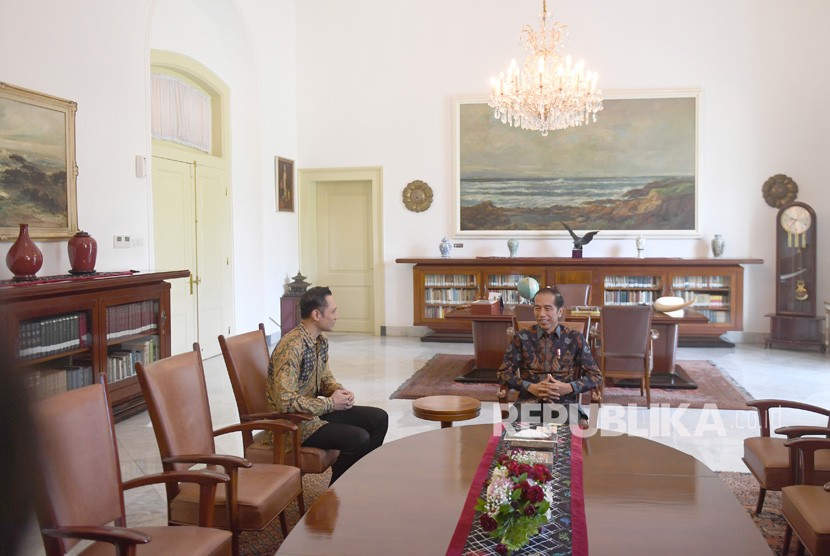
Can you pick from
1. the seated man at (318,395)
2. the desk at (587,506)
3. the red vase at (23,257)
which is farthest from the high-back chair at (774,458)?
the red vase at (23,257)

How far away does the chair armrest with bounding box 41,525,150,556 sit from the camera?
2.41m

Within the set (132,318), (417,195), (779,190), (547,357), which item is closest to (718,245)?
(779,190)

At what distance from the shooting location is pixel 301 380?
426cm

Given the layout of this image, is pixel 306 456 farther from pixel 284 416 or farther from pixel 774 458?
pixel 774 458

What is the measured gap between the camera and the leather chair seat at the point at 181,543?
2.73 meters

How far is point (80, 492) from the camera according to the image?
2.69 metres

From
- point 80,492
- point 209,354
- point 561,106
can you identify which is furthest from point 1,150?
point 561,106

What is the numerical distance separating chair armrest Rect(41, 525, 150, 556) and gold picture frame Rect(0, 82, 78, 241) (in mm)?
3748

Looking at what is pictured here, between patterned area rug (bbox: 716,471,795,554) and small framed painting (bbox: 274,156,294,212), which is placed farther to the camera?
small framed painting (bbox: 274,156,294,212)

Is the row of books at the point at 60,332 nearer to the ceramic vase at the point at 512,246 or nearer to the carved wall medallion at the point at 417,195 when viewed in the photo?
the carved wall medallion at the point at 417,195

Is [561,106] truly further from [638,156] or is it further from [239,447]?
[239,447]

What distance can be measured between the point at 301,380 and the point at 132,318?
2.69 metres

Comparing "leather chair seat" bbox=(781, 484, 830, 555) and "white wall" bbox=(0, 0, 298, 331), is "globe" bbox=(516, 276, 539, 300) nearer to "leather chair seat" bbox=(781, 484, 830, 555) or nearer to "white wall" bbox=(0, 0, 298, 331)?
"white wall" bbox=(0, 0, 298, 331)

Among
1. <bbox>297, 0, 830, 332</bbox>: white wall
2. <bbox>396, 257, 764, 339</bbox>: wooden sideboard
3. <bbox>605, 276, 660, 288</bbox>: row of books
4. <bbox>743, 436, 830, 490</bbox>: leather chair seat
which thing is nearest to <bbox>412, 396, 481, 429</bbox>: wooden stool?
<bbox>743, 436, 830, 490</bbox>: leather chair seat
